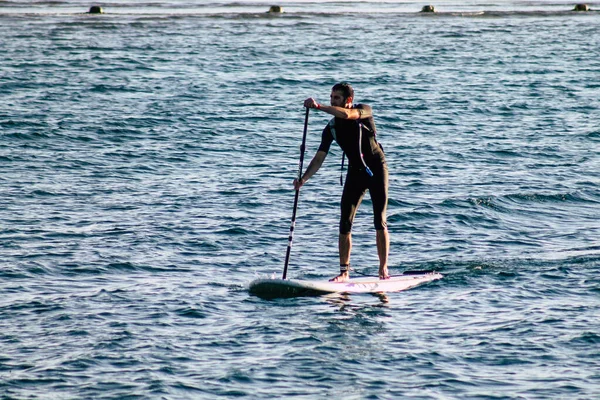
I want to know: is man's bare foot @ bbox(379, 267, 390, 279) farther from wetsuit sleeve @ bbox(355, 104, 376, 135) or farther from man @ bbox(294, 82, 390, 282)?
wetsuit sleeve @ bbox(355, 104, 376, 135)

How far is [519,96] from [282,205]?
17.2m

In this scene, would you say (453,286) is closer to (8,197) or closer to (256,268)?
(256,268)

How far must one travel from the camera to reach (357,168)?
1534 centimetres

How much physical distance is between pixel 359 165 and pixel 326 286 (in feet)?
5.78

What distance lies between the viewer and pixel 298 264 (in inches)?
681

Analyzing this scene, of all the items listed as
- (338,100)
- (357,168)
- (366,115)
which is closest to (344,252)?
(357,168)

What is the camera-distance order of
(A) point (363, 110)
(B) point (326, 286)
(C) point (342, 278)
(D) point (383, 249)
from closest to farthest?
(A) point (363, 110) → (B) point (326, 286) → (C) point (342, 278) → (D) point (383, 249)

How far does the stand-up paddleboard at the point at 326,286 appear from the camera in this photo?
49.6ft

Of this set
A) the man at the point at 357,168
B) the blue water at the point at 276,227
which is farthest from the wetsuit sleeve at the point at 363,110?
the blue water at the point at 276,227

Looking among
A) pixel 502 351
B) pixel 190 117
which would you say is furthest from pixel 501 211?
pixel 190 117

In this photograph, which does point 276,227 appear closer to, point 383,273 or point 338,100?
point 383,273

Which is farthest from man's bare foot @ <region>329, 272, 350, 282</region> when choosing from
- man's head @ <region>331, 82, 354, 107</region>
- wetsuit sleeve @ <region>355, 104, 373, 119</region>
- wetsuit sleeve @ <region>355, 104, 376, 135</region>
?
man's head @ <region>331, 82, 354, 107</region>

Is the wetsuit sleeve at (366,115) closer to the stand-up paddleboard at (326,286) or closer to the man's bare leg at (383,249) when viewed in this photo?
the man's bare leg at (383,249)

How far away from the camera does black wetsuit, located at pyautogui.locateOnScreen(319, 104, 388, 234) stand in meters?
15.1
